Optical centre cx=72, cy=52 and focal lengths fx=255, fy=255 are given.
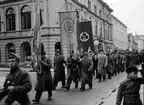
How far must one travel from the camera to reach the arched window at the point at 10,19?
116ft

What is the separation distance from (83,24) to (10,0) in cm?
2297

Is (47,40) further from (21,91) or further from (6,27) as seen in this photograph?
(21,91)

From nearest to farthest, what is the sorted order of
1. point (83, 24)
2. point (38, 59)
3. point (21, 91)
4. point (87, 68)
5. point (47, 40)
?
point (21, 91) → point (38, 59) → point (87, 68) → point (83, 24) → point (47, 40)

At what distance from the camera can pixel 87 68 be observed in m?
11.6

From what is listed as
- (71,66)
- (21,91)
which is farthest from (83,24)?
(21,91)

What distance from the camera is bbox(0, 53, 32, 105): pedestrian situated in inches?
182

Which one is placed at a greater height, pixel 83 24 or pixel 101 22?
pixel 101 22

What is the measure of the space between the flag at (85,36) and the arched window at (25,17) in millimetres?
20500

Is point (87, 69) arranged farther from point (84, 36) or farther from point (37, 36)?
point (37, 36)

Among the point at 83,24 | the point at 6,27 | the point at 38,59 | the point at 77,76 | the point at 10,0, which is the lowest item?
the point at 77,76

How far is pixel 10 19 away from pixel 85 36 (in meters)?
23.4

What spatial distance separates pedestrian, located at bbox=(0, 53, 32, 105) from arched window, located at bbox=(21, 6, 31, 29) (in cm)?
2986

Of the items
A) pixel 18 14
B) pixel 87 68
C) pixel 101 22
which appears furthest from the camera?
pixel 101 22

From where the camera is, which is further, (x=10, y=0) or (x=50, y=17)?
(x=10, y=0)
